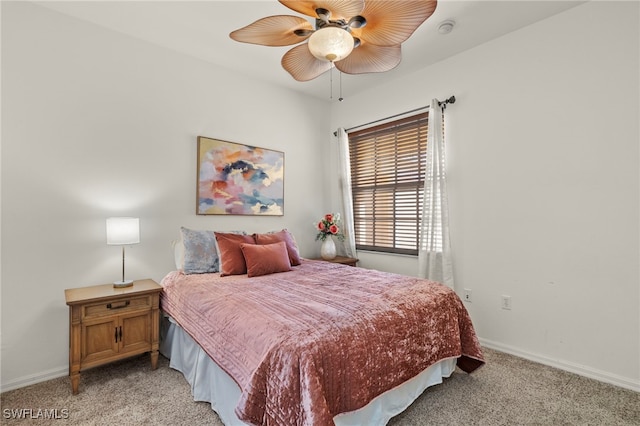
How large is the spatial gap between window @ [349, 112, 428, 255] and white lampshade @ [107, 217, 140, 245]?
8.63 feet

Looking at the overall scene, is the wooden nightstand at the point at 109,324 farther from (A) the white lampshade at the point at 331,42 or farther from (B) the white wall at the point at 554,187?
(B) the white wall at the point at 554,187

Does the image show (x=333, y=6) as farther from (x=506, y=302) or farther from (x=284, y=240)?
(x=506, y=302)

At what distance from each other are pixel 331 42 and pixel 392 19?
36 cm

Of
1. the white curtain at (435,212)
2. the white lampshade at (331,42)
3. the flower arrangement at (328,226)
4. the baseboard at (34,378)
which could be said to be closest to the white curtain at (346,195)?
the flower arrangement at (328,226)

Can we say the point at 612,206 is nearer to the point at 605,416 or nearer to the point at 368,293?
the point at 605,416

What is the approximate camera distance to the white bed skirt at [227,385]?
5.20 feet

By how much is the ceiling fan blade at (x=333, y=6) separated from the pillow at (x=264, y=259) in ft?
6.02

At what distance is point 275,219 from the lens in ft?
12.3

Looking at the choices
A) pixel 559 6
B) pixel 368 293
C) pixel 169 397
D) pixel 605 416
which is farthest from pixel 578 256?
pixel 169 397

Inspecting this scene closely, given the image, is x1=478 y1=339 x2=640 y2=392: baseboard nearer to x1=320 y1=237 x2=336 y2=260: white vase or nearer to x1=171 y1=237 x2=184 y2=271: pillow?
x1=320 y1=237 x2=336 y2=260: white vase

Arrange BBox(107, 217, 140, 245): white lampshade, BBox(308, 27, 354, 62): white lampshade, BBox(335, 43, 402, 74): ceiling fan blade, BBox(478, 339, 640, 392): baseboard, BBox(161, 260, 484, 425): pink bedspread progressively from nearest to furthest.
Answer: BBox(161, 260, 484, 425): pink bedspread, BBox(308, 27, 354, 62): white lampshade, BBox(335, 43, 402, 74): ceiling fan blade, BBox(478, 339, 640, 392): baseboard, BBox(107, 217, 140, 245): white lampshade

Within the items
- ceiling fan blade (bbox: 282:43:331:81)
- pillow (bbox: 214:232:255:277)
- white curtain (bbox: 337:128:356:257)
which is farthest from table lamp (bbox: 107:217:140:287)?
white curtain (bbox: 337:128:356:257)

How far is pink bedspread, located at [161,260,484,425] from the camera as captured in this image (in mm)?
1291

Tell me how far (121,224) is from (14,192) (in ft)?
2.44
